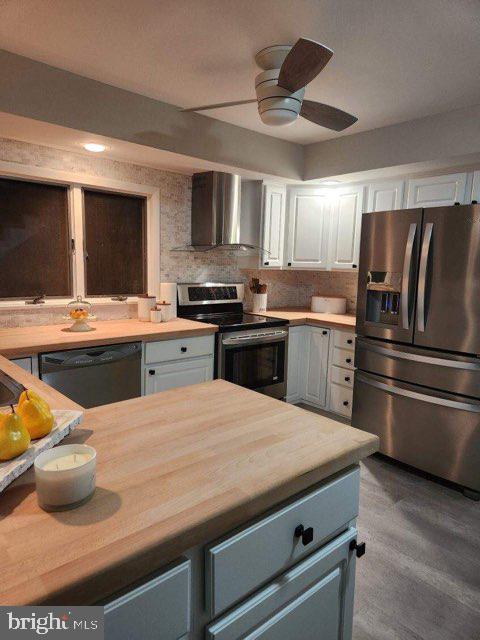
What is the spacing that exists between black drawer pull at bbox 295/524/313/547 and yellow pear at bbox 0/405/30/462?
2.13ft

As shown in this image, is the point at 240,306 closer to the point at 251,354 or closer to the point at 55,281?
the point at 251,354

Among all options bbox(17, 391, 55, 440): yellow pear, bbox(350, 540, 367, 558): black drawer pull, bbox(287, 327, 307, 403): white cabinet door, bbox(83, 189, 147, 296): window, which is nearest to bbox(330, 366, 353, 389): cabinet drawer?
bbox(287, 327, 307, 403): white cabinet door

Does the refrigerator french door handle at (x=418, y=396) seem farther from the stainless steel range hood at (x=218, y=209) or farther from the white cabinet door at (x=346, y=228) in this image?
the stainless steel range hood at (x=218, y=209)

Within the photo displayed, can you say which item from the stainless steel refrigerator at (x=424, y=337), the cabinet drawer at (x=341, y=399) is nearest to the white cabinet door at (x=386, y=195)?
the stainless steel refrigerator at (x=424, y=337)

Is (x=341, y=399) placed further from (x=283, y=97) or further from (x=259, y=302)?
(x=283, y=97)

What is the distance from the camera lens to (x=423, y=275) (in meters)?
2.62

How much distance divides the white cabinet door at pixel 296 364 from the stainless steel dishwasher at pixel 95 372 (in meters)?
1.54

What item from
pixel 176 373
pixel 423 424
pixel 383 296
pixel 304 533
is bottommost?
pixel 423 424

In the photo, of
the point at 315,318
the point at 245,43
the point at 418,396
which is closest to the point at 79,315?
the point at 245,43

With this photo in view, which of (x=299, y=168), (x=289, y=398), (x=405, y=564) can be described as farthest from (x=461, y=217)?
(x=289, y=398)

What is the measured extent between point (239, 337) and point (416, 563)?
1.92 m

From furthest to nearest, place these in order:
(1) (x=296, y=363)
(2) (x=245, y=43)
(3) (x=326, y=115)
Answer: (1) (x=296, y=363)
(3) (x=326, y=115)
(2) (x=245, y=43)

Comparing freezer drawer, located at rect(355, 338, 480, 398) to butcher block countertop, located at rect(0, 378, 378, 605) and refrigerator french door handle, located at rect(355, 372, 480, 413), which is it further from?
butcher block countertop, located at rect(0, 378, 378, 605)

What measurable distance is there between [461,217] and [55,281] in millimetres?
2802
